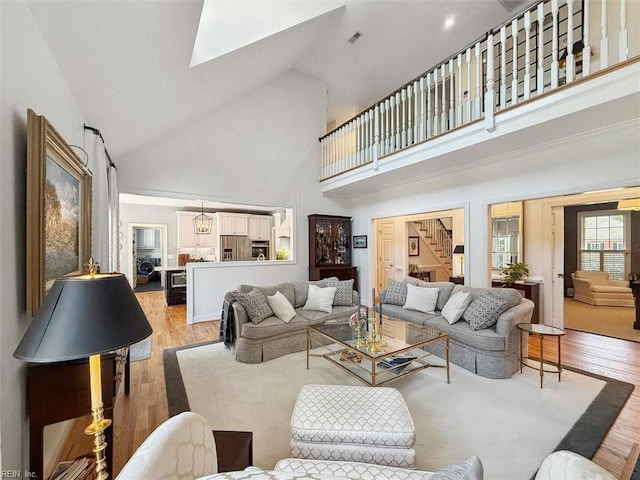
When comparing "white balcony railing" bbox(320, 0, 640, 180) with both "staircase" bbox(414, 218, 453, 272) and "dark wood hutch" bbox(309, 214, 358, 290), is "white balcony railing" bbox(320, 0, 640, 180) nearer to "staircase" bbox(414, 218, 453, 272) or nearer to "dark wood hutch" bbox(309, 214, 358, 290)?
"dark wood hutch" bbox(309, 214, 358, 290)

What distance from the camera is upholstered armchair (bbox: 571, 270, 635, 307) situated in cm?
615

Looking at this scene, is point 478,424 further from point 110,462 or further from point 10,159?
point 10,159

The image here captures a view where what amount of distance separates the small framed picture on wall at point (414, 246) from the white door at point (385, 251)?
58 centimetres

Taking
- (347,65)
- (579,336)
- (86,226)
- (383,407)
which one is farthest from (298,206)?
(579,336)

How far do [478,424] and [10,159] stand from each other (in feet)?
10.8

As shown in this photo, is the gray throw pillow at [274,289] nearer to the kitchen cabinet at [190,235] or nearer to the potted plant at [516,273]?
the potted plant at [516,273]

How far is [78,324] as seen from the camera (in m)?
0.97

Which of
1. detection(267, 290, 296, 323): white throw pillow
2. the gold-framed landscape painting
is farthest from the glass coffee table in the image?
the gold-framed landscape painting

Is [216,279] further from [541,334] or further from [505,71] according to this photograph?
[505,71]

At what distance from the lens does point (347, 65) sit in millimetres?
5949

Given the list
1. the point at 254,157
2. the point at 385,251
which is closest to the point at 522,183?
the point at 385,251

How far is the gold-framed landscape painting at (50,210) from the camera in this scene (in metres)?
1.35

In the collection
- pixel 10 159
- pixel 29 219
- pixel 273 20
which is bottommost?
pixel 29 219

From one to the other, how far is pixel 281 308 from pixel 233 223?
5.75 metres
